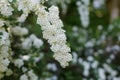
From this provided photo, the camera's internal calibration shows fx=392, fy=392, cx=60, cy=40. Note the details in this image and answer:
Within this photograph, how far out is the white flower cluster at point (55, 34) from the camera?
8.70ft

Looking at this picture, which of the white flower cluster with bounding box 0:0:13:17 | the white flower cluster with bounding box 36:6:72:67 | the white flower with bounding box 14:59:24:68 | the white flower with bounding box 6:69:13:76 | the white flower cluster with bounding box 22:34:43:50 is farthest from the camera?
the white flower cluster with bounding box 22:34:43:50

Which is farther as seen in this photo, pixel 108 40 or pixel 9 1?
pixel 108 40

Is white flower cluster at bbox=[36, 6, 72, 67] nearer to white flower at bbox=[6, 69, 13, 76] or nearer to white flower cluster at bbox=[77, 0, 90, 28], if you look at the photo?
white flower at bbox=[6, 69, 13, 76]

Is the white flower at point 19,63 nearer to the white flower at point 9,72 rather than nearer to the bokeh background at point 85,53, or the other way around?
the white flower at point 9,72

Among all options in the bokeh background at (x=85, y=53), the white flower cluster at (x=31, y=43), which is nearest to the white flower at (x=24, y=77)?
the white flower cluster at (x=31, y=43)

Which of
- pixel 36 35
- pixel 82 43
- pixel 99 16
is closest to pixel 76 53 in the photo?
pixel 82 43

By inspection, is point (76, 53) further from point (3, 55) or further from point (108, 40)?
point (3, 55)

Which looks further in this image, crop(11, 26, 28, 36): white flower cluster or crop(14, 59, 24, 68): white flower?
crop(11, 26, 28, 36): white flower cluster

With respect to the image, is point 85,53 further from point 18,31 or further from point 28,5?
point 28,5

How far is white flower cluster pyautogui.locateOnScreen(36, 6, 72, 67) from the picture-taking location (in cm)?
265

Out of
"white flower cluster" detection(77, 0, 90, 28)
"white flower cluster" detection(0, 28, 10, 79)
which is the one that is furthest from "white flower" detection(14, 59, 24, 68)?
"white flower cluster" detection(77, 0, 90, 28)

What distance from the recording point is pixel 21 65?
3.45 m

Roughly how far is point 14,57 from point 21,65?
18 cm

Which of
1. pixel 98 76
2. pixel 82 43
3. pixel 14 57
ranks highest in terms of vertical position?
pixel 82 43
